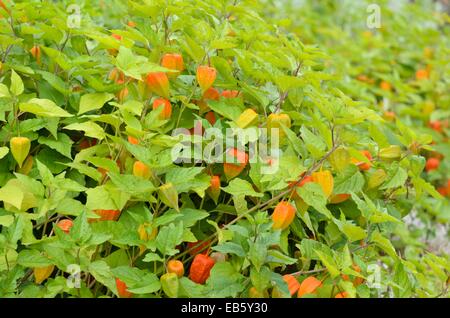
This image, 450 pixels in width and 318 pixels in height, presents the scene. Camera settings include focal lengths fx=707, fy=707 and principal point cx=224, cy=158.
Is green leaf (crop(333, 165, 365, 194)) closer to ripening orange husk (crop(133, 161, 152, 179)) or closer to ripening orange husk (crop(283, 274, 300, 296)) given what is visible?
ripening orange husk (crop(283, 274, 300, 296))

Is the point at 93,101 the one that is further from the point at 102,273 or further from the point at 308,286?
the point at 308,286

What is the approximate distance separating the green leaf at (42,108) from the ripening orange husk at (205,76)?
0.30m

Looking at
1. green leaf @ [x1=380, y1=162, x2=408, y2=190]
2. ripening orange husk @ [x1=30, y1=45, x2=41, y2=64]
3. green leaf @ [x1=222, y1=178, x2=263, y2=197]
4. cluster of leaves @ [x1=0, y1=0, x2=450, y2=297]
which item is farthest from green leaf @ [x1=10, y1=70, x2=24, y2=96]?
green leaf @ [x1=380, y1=162, x2=408, y2=190]

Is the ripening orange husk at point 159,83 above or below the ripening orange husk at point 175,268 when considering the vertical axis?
above

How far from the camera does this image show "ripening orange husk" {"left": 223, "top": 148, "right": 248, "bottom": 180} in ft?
5.06

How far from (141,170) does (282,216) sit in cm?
31

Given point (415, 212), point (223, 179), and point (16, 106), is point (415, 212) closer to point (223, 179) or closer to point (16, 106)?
point (223, 179)

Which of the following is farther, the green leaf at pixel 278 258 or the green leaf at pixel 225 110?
the green leaf at pixel 225 110

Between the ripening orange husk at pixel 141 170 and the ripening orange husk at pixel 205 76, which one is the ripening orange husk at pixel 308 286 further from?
A: the ripening orange husk at pixel 205 76

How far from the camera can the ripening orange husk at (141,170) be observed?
1.46 meters

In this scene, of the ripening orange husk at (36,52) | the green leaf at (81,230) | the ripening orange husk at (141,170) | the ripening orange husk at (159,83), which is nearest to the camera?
the green leaf at (81,230)

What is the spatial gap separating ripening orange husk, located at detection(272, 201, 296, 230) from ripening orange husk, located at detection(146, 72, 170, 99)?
371 mm

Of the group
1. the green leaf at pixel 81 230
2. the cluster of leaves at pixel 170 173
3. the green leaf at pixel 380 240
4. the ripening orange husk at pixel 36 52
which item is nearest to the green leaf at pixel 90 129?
the cluster of leaves at pixel 170 173

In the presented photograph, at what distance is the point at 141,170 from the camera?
146 centimetres
